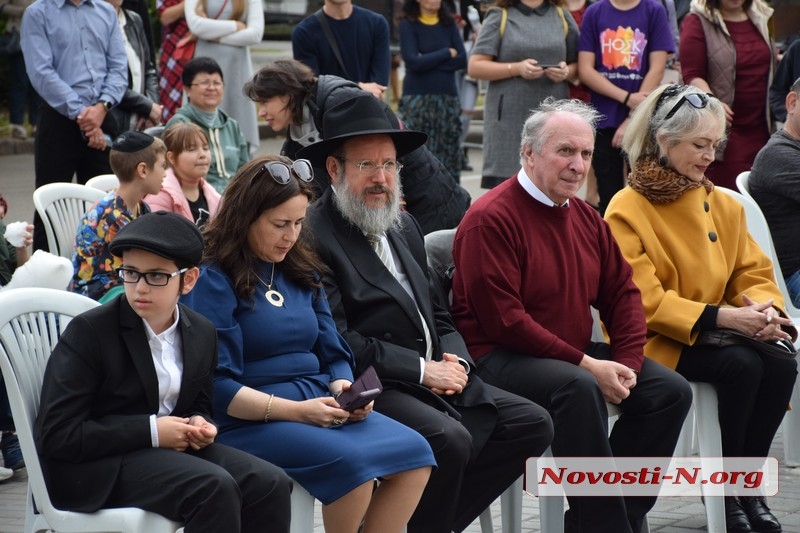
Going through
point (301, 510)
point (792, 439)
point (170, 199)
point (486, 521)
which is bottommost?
point (792, 439)

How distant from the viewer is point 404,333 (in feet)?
14.1

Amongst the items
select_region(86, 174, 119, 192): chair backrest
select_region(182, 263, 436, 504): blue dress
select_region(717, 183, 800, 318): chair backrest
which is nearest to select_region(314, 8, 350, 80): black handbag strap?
select_region(86, 174, 119, 192): chair backrest

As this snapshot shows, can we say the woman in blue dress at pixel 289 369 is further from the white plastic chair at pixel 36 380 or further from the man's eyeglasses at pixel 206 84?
the man's eyeglasses at pixel 206 84

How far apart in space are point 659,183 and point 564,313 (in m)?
0.78

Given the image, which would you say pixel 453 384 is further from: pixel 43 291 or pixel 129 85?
pixel 129 85

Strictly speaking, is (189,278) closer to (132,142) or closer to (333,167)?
(333,167)

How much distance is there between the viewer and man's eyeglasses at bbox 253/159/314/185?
12.8 feet

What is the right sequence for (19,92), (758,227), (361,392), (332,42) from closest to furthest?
(361,392)
(758,227)
(332,42)
(19,92)

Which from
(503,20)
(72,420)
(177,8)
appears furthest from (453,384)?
(177,8)

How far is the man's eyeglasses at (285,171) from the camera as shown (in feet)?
12.8

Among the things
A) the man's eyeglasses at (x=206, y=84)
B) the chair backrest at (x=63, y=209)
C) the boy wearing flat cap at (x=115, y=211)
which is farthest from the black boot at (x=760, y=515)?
the man's eyeglasses at (x=206, y=84)

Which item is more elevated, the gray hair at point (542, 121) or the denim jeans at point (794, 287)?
the gray hair at point (542, 121)

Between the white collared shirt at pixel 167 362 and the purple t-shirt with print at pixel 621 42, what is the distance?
5.01 meters

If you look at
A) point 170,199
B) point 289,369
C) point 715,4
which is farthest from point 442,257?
point 715,4
